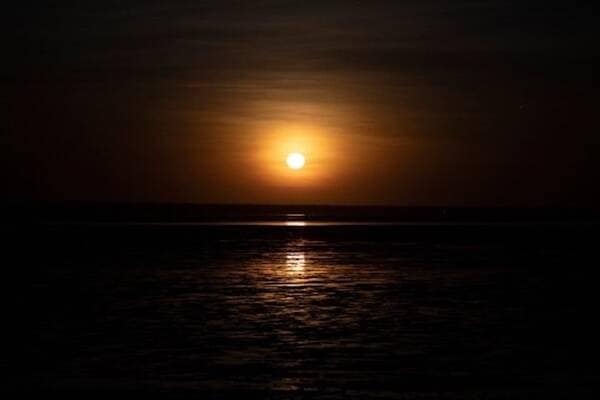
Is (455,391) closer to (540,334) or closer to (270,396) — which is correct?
(270,396)

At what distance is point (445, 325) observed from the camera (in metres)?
26.8

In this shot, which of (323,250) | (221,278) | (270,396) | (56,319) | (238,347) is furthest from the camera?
(323,250)

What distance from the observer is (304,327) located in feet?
86.3

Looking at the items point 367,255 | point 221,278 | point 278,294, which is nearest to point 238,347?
point 278,294

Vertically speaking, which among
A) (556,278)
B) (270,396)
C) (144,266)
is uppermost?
(144,266)

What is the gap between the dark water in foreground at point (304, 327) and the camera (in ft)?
62.9

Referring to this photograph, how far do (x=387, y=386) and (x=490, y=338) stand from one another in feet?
21.6

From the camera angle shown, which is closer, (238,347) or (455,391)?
(455,391)

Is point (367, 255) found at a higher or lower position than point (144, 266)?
higher

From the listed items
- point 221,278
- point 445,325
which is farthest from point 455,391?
point 221,278

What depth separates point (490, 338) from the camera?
2452 cm

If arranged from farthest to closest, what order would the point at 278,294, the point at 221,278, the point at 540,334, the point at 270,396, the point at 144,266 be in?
the point at 144,266 → the point at 221,278 → the point at 278,294 → the point at 540,334 → the point at 270,396

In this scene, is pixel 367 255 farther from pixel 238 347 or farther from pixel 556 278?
pixel 238 347

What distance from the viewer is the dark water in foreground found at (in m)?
19.2
